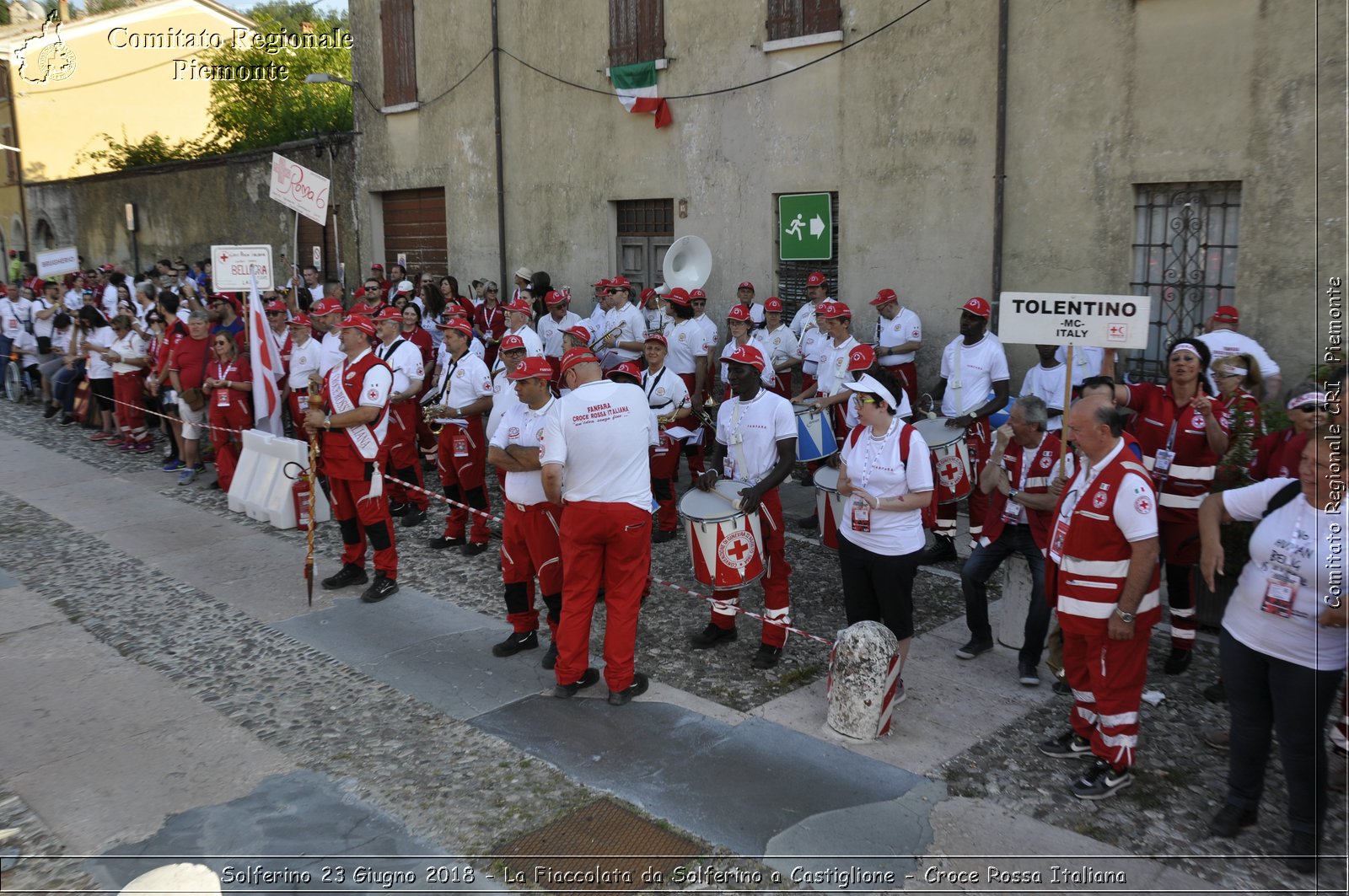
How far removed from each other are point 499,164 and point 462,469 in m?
8.78

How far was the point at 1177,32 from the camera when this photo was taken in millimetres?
9047

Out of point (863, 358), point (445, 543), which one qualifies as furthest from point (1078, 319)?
point (445, 543)

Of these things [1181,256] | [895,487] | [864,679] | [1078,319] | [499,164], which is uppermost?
[499,164]

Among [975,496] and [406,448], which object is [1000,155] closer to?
[975,496]

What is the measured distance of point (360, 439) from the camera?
802 cm

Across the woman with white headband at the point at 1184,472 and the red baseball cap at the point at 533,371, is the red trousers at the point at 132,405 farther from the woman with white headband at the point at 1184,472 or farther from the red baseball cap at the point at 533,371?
the woman with white headband at the point at 1184,472

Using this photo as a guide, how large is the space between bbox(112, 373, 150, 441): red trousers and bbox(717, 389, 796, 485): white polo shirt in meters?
10.6

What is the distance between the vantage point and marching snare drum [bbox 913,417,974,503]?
8.07 meters

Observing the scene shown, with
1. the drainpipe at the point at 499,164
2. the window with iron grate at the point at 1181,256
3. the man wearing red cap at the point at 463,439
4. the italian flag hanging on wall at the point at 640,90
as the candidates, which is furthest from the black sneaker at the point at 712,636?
the drainpipe at the point at 499,164

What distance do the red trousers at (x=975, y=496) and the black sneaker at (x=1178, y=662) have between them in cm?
207

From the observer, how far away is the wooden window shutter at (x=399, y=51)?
18375 millimetres

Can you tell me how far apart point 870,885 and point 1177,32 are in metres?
7.92

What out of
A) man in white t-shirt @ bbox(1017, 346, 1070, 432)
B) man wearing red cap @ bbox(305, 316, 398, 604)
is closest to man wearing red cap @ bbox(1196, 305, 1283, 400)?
man in white t-shirt @ bbox(1017, 346, 1070, 432)

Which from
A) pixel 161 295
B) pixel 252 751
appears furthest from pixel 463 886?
pixel 161 295
